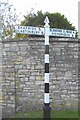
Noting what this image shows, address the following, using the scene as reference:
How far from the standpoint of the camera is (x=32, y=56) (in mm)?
8898

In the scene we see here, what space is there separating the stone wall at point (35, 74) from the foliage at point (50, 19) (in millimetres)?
8421

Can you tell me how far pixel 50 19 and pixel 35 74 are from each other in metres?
9.33

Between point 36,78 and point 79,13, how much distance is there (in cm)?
858

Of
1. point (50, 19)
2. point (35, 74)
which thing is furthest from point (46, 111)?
point (50, 19)

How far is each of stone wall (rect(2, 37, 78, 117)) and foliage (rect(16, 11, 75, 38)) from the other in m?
8.42

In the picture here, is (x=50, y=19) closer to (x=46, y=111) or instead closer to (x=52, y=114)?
(x=52, y=114)

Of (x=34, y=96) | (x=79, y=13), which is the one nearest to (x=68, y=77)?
(x=34, y=96)

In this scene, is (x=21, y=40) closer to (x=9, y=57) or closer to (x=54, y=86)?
(x=9, y=57)

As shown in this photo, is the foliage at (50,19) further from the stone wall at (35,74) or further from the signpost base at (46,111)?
the signpost base at (46,111)

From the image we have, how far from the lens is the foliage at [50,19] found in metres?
17.7

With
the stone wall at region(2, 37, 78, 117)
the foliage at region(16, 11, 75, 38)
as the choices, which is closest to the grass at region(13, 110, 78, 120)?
the stone wall at region(2, 37, 78, 117)

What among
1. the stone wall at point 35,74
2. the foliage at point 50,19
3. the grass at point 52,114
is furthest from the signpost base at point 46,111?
the foliage at point 50,19

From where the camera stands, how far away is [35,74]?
8.86m

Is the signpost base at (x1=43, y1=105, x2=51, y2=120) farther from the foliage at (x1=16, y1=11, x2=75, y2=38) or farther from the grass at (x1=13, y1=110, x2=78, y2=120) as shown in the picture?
the foliage at (x1=16, y1=11, x2=75, y2=38)
